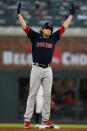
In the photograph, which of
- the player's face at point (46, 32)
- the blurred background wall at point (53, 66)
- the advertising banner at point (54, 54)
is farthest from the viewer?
the advertising banner at point (54, 54)

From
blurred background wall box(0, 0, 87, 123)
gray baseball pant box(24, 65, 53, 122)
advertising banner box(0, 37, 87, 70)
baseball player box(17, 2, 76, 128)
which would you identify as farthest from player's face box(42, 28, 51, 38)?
advertising banner box(0, 37, 87, 70)

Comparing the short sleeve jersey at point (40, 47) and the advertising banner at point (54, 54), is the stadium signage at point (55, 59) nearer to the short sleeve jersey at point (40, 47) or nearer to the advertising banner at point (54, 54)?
the advertising banner at point (54, 54)

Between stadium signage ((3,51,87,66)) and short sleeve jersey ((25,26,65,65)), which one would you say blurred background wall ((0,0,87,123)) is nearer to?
stadium signage ((3,51,87,66))

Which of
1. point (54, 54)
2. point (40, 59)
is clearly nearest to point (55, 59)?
point (54, 54)

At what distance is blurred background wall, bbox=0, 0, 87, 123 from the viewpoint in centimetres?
2012

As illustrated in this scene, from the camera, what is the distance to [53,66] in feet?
67.2

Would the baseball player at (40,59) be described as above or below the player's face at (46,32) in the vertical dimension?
below

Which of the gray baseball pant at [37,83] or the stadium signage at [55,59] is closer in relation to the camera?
the gray baseball pant at [37,83]

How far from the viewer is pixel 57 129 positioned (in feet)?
25.4

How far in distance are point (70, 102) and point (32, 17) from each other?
12.6 feet

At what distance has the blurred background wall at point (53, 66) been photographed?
20.1 m

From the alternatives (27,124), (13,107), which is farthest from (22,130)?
(13,107)

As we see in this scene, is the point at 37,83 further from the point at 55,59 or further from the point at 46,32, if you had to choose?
the point at 55,59

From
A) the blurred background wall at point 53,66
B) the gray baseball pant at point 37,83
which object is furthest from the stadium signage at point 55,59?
the gray baseball pant at point 37,83
